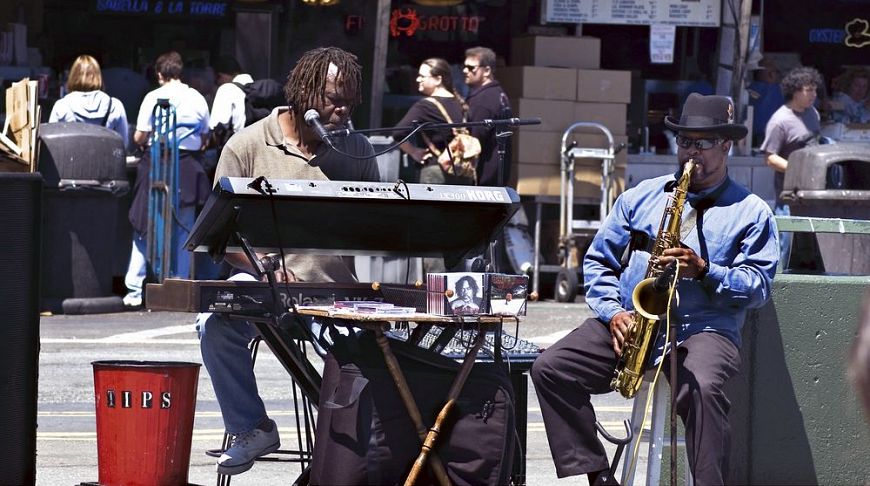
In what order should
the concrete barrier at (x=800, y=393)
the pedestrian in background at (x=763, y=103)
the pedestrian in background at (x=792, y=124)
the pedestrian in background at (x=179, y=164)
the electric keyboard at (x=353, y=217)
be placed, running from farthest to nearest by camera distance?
the pedestrian in background at (x=763, y=103), the pedestrian in background at (x=792, y=124), the pedestrian in background at (x=179, y=164), the concrete barrier at (x=800, y=393), the electric keyboard at (x=353, y=217)

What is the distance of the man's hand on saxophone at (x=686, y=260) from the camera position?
5480 millimetres

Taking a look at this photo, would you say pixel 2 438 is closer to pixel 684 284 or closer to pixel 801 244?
pixel 684 284

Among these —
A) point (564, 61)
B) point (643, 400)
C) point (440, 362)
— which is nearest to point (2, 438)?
point (440, 362)

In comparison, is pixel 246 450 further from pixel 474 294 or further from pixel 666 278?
pixel 666 278

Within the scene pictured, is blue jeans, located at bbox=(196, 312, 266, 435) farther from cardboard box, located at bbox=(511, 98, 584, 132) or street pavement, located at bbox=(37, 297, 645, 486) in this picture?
cardboard box, located at bbox=(511, 98, 584, 132)

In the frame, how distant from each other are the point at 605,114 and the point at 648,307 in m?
8.78

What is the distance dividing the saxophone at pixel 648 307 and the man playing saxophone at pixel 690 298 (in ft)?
0.06

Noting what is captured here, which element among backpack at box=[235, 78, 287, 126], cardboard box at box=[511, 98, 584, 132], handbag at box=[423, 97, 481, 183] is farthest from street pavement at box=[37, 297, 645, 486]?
backpack at box=[235, 78, 287, 126]

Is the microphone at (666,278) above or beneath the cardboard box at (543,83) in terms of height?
beneath

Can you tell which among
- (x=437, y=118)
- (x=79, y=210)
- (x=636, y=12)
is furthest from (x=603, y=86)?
(x=79, y=210)

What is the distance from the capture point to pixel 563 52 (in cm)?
1436

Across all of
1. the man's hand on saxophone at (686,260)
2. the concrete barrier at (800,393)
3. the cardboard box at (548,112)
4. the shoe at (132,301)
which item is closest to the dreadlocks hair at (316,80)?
the man's hand on saxophone at (686,260)

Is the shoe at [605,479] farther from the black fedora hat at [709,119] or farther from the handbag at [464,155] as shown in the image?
the handbag at [464,155]

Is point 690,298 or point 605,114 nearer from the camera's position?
point 690,298
